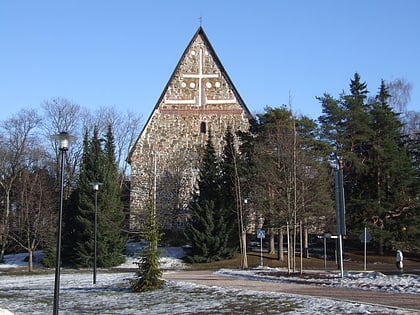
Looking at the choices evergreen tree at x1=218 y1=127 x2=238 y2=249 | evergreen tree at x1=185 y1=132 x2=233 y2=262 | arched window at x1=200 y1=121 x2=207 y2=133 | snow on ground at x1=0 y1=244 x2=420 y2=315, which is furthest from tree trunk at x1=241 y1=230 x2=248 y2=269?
arched window at x1=200 y1=121 x2=207 y2=133

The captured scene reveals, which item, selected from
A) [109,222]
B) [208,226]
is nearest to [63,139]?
[208,226]

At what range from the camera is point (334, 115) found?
3794 cm

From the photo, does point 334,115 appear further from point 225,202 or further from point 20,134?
point 20,134

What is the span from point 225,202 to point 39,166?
56.6 ft

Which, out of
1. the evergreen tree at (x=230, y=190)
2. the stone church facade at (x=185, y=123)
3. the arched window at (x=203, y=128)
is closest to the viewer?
the evergreen tree at (x=230, y=190)

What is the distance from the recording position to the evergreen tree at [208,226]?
35.1m

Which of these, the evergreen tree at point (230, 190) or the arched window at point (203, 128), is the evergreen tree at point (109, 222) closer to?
the evergreen tree at point (230, 190)

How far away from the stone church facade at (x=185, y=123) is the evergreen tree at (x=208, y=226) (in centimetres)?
740

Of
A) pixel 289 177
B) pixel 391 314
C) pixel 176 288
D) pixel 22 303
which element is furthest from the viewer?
pixel 289 177

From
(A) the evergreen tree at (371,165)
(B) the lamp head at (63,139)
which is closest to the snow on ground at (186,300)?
(B) the lamp head at (63,139)

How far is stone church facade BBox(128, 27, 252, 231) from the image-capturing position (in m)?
44.3

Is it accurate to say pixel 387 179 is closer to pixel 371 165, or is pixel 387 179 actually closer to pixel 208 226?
pixel 371 165

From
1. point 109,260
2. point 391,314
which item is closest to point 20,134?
point 109,260

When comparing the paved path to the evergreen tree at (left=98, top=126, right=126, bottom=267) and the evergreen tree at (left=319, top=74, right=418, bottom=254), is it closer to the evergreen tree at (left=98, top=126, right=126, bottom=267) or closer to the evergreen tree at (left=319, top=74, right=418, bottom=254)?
the evergreen tree at (left=98, top=126, right=126, bottom=267)
